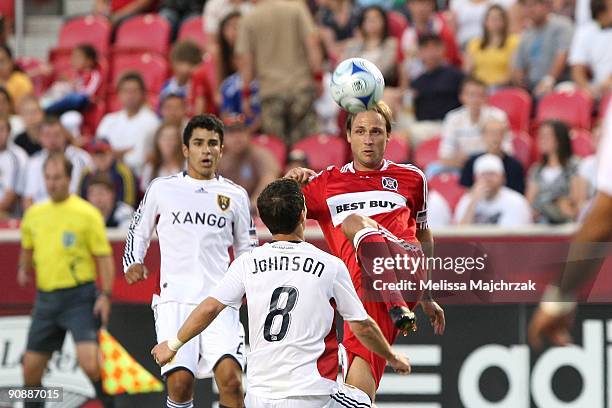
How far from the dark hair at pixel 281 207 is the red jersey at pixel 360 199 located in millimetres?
1030

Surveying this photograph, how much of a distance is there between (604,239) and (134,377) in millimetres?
7085

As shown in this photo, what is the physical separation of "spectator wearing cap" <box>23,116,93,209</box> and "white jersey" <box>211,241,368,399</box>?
6.79 meters

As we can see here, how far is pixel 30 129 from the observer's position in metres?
14.1

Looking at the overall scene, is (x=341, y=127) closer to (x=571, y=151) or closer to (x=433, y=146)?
(x=433, y=146)

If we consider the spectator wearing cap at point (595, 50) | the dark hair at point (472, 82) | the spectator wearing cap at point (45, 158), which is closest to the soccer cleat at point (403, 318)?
the dark hair at point (472, 82)

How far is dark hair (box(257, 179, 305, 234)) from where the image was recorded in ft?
21.1

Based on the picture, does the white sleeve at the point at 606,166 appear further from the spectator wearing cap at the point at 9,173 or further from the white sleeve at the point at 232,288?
the spectator wearing cap at the point at 9,173

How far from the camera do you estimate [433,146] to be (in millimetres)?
13156

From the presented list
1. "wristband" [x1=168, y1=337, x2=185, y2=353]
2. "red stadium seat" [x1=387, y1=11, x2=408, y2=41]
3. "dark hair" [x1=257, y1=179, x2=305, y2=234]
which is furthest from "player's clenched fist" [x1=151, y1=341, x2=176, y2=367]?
"red stadium seat" [x1=387, y1=11, x2=408, y2=41]

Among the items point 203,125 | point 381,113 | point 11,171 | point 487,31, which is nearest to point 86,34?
point 11,171

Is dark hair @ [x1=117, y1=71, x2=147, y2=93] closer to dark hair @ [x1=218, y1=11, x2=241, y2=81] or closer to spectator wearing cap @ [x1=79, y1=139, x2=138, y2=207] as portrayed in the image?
dark hair @ [x1=218, y1=11, x2=241, y2=81]

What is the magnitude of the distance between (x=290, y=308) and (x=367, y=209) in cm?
128

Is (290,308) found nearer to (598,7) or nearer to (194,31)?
(598,7)

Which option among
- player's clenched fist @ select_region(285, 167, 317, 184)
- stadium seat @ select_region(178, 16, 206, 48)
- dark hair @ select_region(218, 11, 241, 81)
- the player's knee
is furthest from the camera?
stadium seat @ select_region(178, 16, 206, 48)
